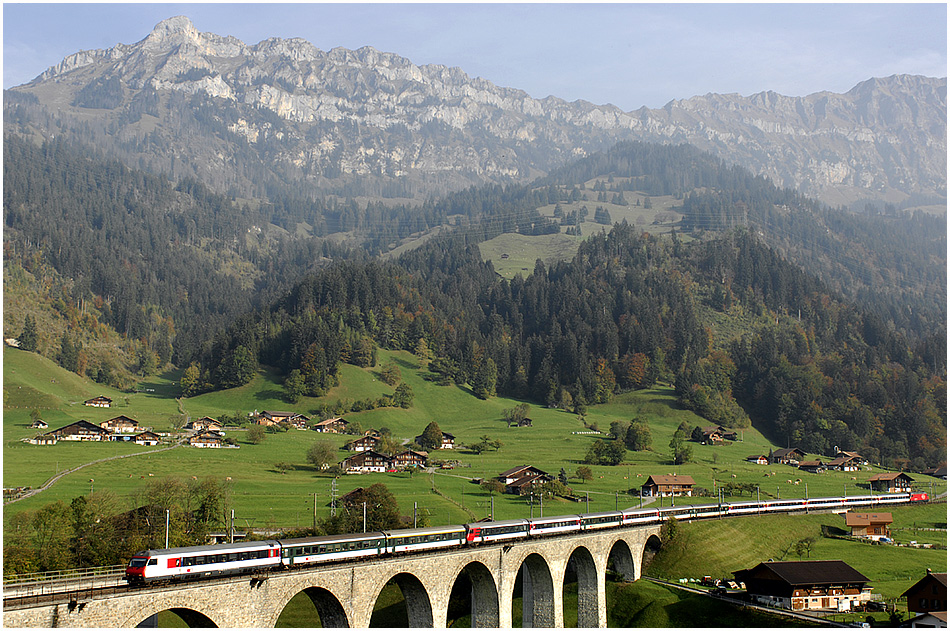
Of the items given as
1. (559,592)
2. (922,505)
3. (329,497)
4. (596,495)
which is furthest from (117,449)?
(922,505)

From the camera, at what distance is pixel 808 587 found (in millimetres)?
75562

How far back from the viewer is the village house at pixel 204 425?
17850cm

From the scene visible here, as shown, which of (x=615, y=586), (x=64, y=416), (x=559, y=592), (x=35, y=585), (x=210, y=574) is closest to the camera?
(x=35, y=585)

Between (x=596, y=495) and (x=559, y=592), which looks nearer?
(x=559, y=592)

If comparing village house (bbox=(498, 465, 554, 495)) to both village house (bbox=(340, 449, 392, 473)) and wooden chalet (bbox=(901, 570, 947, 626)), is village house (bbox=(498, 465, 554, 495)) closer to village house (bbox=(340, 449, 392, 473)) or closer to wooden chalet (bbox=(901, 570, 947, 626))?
village house (bbox=(340, 449, 392, 473))

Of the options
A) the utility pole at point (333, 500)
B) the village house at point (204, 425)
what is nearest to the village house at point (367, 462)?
the utility pole at point (333, 500)

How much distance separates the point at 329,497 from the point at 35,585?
72.9 m

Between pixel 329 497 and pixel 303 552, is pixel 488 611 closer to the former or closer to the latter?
pixel 303 552

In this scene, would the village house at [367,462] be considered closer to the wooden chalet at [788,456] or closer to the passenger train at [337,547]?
the passenger train at [337,547]

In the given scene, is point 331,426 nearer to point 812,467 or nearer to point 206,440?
point 206,440

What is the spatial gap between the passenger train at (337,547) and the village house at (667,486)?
3039cm

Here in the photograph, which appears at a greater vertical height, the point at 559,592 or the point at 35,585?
the point at 35,585

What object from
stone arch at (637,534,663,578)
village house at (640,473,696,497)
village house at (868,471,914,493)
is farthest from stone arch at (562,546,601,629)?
village house at (868,471,914,493)

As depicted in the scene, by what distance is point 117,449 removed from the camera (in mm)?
154000
